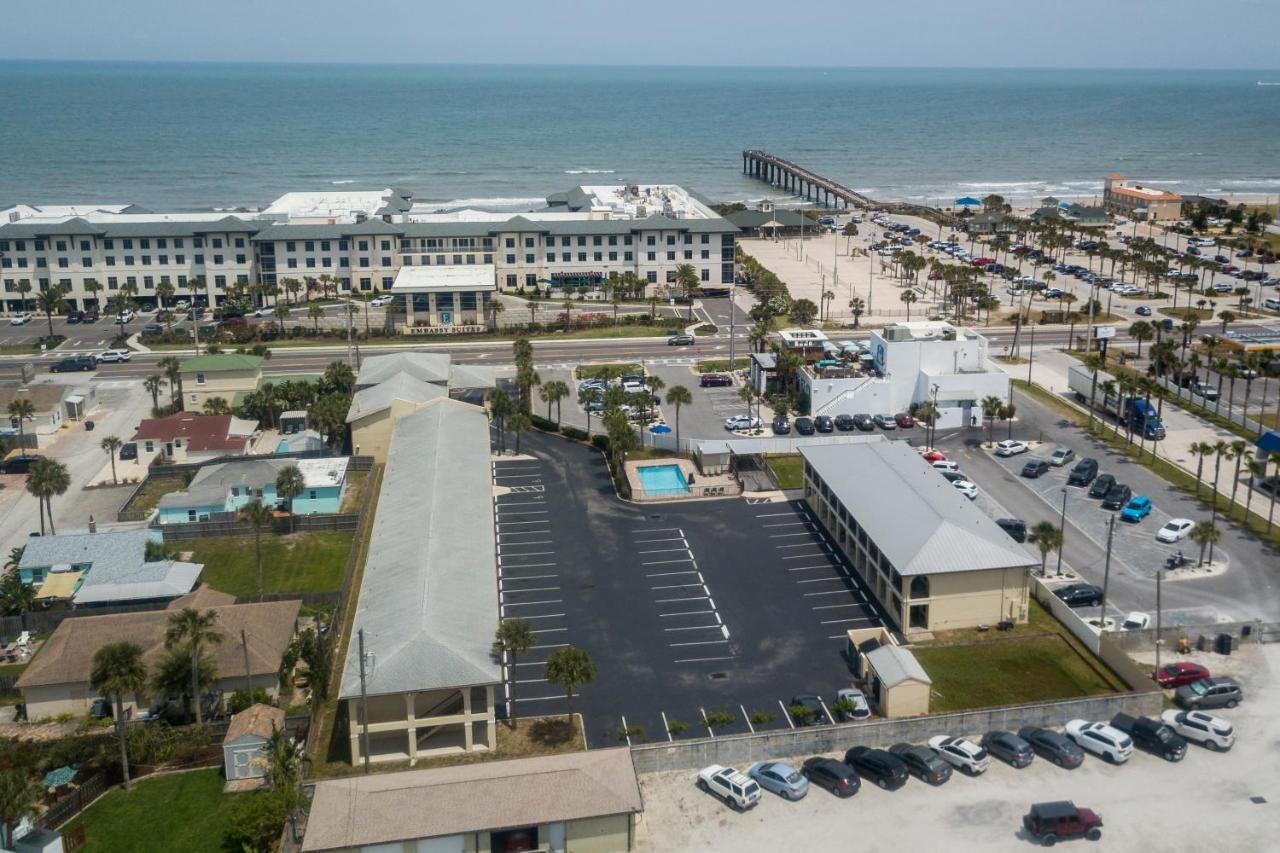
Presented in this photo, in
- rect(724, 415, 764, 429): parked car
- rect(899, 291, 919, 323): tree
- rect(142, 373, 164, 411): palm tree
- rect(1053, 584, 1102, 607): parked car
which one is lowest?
rect(1053, 584, 1102, 607): parked car

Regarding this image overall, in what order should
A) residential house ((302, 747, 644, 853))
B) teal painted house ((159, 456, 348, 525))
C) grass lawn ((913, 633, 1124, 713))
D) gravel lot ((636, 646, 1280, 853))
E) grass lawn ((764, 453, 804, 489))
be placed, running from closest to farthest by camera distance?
residential house ((302, 747, 644, 853)) → gravel lot ((636, 646, 1280, 853)) → grass lawn ((913, 633, 1124, 713)) → teal painted house ((159, 456, 348, 525)) → grass lawn ((764, 453, 804, 489))

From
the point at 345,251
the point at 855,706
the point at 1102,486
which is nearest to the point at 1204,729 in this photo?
the point at 855,706

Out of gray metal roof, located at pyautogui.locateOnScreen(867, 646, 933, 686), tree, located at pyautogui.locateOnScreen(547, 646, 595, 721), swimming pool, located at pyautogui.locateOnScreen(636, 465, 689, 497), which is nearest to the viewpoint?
tree, located at pyautogui.locateOnScreen(547, 646, 595, 721)

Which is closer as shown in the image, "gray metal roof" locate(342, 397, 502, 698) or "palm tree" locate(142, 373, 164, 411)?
→ "gray metal roof" locate(342, 397, 502, 698)

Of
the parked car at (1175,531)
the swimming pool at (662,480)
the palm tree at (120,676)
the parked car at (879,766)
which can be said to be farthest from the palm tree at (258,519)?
the parked car at (1175,531)

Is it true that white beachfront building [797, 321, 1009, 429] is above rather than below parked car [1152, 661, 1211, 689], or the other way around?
above

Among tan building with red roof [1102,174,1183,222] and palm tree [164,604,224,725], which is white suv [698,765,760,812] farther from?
tan building with red roof [1102,174,1183,222]

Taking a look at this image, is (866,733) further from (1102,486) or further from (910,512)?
(1102,486)

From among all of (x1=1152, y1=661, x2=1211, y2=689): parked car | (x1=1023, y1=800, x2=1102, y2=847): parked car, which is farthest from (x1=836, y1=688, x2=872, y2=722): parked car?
(x1=1152, y1=661, x2=1211, y2=689): parked car

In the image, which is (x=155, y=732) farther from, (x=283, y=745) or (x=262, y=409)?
(x=262, y=409)
